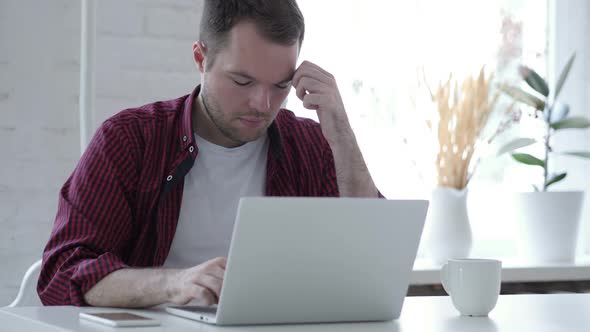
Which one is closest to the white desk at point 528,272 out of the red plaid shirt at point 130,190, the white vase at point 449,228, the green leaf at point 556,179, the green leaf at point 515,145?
the white vase at point 449,228

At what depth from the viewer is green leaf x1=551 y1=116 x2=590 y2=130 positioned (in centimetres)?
307

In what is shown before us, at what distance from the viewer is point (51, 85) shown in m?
2.47

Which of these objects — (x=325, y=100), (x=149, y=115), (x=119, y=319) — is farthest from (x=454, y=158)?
(x=119, y=319)

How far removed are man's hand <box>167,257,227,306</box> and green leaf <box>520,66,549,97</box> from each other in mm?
2065

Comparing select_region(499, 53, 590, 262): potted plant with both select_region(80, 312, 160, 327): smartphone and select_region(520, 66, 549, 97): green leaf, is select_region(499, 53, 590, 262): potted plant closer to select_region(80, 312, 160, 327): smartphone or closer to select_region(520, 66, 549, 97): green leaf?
select_region(520, 66, 549, 97): green leaf

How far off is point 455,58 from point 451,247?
0.78 m

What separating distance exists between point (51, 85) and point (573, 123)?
181cm

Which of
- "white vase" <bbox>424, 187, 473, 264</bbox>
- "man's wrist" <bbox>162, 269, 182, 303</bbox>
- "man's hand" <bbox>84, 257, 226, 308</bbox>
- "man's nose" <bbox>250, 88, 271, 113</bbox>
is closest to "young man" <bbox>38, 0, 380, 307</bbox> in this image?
"man's nose" <bbox>250, 88, 271, 113</bbox>

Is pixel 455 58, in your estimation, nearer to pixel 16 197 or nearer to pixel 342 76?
pixel 342 76

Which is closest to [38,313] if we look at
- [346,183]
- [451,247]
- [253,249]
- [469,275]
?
[253,249]

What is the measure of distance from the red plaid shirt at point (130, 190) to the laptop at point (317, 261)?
1.28 feet

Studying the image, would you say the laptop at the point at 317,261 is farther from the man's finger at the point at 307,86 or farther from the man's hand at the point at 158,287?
the man's finger at the point at 307,86

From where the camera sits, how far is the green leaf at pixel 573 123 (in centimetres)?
307

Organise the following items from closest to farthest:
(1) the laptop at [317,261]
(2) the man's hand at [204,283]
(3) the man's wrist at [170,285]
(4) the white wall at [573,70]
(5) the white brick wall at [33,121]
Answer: (1) the laptop at [317,261] → (2) the man's hand at [204,283] → (3) the man's wrist at [170,285] → (5) the white brick wall at [33,121] → (4) the white wall at [573,70]
